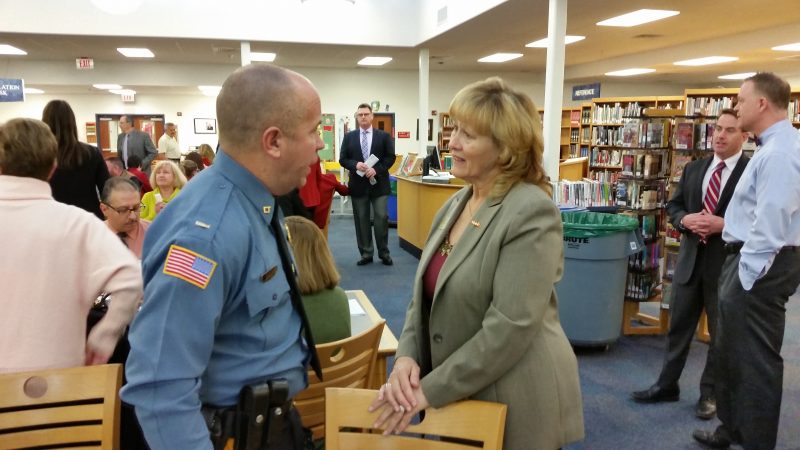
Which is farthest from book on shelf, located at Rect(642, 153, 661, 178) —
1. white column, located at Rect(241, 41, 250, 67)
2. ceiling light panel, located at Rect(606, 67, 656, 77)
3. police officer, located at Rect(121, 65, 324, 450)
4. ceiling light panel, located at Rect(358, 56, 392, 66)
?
ceiling light panel, located at Rect(606, 67, 656, 77)

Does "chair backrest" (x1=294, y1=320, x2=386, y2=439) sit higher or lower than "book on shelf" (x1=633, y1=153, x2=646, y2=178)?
lower

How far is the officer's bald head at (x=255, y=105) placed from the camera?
3.54 feet

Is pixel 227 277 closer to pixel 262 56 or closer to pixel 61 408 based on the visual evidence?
pixel 61 408

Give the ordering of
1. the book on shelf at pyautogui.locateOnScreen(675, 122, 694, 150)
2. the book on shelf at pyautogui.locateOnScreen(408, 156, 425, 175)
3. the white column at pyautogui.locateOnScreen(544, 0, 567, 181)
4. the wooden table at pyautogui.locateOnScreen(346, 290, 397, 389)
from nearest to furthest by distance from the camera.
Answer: the wooden table at pyautogui.locateOnScreen(346, 290, 397, 389)
the book on shelf at pyautogui.locateOnScreen(675, 122, 694, 150)
the white column at pyautogui.locateOnScreen(544, 0, 567, 181)
the book on shelf at pyautogui.locateOnScreen(408, 156, 425, 175)

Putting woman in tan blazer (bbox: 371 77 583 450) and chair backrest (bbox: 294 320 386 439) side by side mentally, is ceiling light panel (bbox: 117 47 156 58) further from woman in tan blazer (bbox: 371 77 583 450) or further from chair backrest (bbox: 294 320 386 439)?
woman in tan blazer (bbox: 371 77 583 450)

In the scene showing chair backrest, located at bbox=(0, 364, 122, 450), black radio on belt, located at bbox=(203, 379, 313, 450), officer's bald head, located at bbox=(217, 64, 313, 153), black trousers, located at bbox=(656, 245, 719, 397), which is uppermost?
officer's bald head, located at bbox=(217, 64, 313, 153)

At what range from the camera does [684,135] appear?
16.0 ft

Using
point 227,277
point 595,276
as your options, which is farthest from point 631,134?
point 227,277

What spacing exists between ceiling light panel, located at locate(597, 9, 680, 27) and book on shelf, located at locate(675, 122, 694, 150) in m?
2.99

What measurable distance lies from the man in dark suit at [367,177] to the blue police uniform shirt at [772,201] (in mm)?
4608

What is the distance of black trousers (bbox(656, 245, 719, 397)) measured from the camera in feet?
11.0

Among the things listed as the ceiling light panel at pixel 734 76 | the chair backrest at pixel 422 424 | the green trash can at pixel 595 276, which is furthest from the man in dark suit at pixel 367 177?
the ceiling light panel at pixel 734 76

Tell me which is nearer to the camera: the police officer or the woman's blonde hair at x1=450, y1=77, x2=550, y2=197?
the police officer

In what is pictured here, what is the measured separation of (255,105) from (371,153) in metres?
5.88
